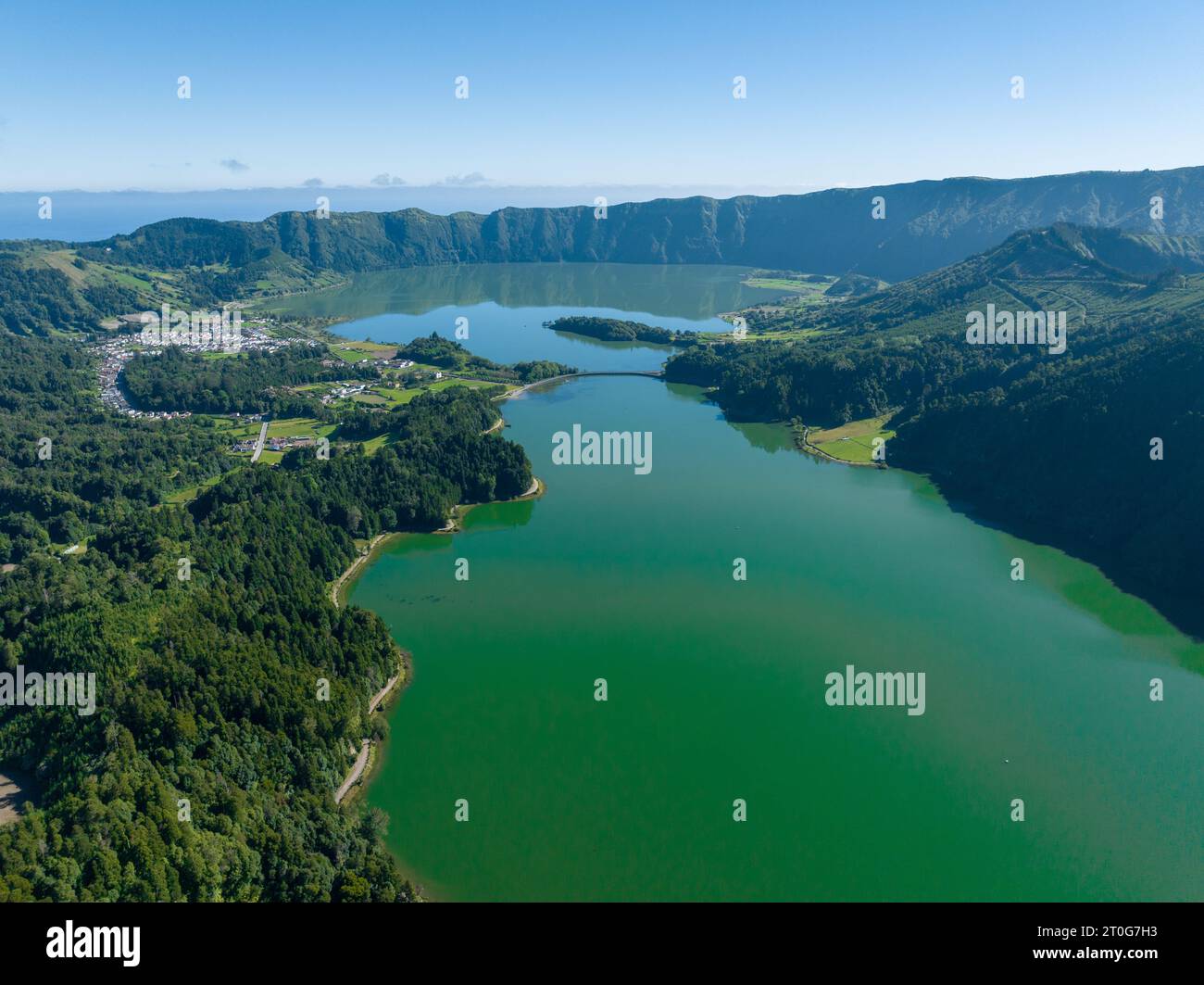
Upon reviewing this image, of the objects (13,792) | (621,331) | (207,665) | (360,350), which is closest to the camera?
(13,792)

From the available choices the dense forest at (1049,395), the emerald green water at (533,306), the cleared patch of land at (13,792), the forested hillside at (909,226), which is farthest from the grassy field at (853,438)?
the forested hillside at (909,226)

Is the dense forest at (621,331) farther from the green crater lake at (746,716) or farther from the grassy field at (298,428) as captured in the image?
the green crater lake at (746,716)

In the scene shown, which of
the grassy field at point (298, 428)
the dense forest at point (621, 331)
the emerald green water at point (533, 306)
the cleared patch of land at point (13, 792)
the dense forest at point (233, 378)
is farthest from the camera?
the dense forest at point (621, 331)

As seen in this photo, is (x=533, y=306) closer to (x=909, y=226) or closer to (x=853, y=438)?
(x=909, y=226)

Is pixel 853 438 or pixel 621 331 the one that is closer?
pixel 853 438

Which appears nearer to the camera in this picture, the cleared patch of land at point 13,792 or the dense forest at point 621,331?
the cleared patch of land at point 13,792

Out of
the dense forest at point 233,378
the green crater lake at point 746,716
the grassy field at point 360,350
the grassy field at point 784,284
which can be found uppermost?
the grassy field at point 784,284

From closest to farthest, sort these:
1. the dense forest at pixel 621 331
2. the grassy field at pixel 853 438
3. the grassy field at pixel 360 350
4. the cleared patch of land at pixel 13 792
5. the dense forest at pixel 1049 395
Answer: the cleared patch of land at pixel 13 792 → the dense forest at pixel 1049 395 → the grassy field at pixel 853 438 → the grassy field at pixel 360 350 → the dense forest at pixel 621 331

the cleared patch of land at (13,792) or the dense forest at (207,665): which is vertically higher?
the dense forest at (207,665)

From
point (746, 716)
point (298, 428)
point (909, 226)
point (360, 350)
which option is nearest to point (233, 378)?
point (298, 428)
